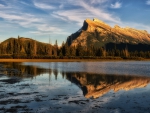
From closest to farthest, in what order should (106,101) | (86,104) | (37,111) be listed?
(37,111), (86,104), (106,101)

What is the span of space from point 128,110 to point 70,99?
232 inches

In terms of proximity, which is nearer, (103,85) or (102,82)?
(103,85)

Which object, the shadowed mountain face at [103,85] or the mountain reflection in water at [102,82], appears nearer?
the shadowed mountain face at [103,85]

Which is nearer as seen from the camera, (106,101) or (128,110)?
(128,110)

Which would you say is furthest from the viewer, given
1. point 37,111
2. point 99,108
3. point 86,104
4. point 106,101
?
point 106,101

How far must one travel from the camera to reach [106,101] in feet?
58.3

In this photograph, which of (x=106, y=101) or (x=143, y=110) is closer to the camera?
(x=143, y=110)

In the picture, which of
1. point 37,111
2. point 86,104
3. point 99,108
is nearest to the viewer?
point 37,111

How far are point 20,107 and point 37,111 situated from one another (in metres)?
1.83

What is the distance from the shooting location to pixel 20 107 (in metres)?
15.3

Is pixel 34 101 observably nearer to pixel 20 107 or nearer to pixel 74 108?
pixel 20 107

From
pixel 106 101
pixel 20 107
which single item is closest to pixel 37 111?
pixel 20 107

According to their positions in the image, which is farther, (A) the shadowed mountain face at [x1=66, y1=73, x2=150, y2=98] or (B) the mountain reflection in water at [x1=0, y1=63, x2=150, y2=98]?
(B) the mountain reflection in water at [x1=0, y1=63, x2=150, y2=98]

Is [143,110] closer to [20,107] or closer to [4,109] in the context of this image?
[20,107]
